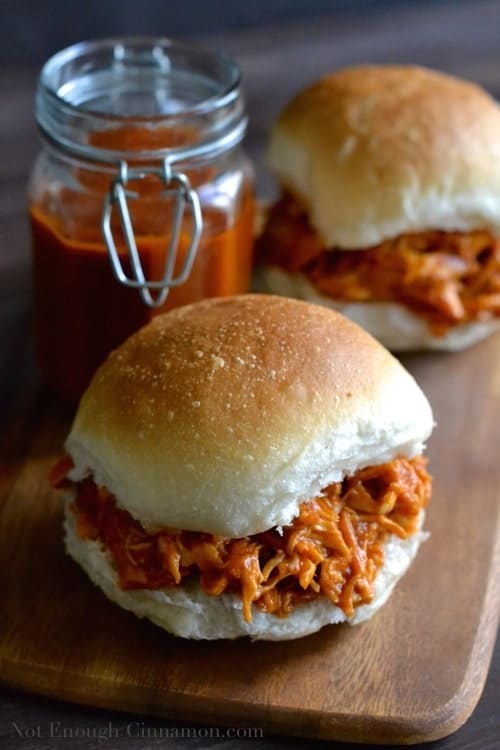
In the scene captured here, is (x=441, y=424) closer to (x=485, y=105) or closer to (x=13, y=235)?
(x=485, y=105)

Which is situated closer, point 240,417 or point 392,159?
point 240,417

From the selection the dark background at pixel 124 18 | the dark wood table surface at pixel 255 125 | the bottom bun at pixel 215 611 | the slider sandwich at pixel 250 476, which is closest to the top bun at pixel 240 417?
the slider sandwich at pixel 250 476

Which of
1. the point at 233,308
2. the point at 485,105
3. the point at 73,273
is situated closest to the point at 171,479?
the point at 233,308

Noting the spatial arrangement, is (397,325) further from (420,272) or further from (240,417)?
(240,417)

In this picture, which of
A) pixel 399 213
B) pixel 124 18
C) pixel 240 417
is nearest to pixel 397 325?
pixel 399 213

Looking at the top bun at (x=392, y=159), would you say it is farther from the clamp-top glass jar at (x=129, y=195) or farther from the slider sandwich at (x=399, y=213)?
the clamp-top glass jar at (x=129, y=195)

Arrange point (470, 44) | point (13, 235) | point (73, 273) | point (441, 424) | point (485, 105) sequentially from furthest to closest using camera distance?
point (470, 44), point (13, 235), point (485, 105), point (441, 424), point (73, 273)
